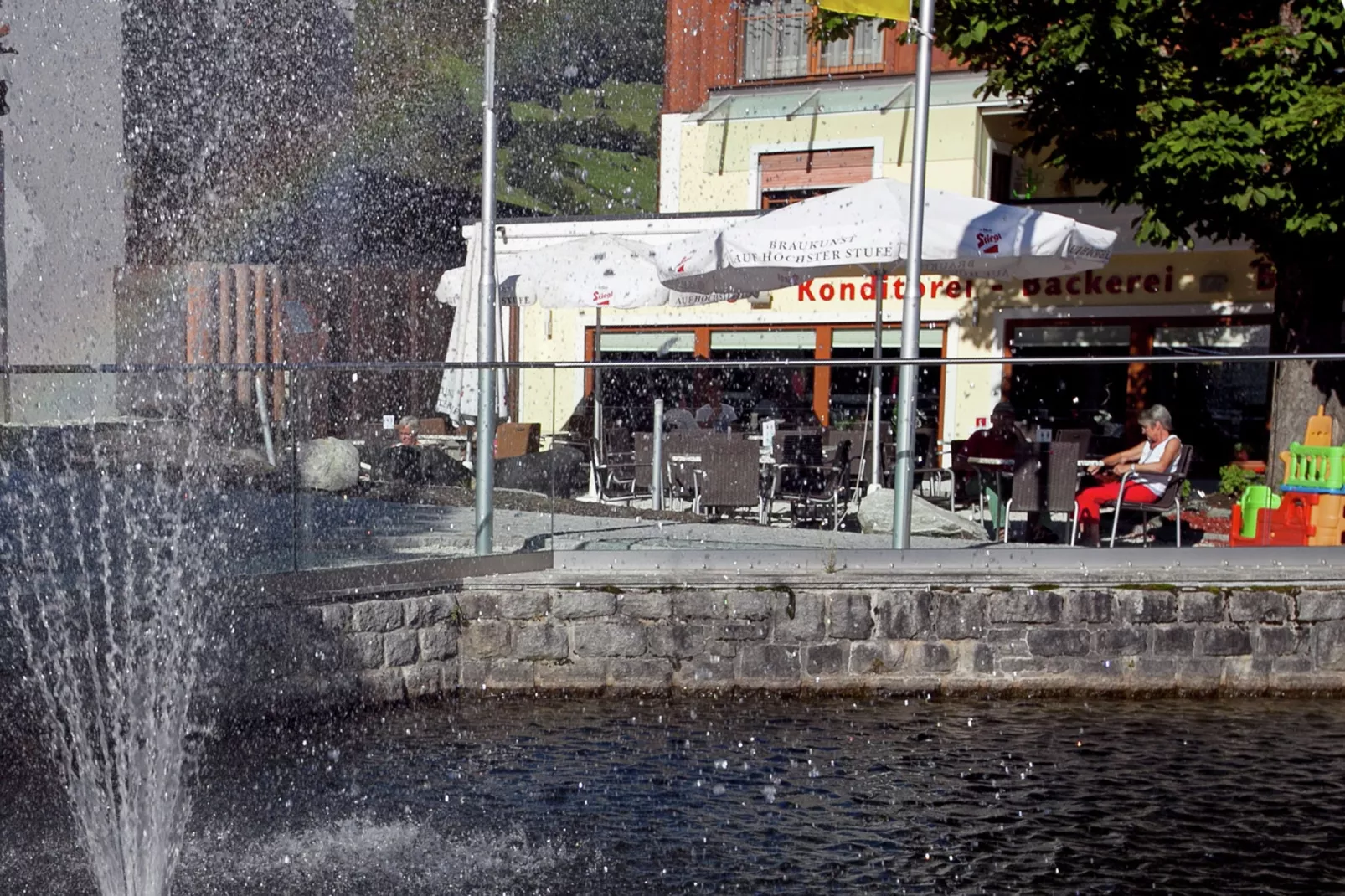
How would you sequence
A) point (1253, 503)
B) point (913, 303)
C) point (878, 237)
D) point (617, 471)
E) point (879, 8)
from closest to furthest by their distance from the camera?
point (617, 471), point (1253, 503), point (913, 303), point (879, 8), point (878, 237)

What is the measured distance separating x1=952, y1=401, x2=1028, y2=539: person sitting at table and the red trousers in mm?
470

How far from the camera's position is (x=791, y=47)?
74.1ft

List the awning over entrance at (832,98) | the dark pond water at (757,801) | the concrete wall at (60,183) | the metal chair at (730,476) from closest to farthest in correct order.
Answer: the dark pond water at (757,801), the metal chair at (730,476), the awning over entrance at (832,98), the concrete wall at (60,183)

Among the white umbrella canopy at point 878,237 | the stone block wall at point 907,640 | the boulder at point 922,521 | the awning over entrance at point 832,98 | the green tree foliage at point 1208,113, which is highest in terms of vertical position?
the awning over entrance at point 832,98

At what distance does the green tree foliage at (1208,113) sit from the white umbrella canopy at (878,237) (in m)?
0.92

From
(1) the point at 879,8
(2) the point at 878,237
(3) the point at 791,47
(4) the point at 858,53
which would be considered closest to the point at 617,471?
(1) the point at 879,8

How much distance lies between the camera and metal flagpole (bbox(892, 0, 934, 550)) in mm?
9109

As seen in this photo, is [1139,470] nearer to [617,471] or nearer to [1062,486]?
[1062,486]

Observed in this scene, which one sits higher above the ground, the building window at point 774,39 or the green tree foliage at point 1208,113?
the building window at point 774,39

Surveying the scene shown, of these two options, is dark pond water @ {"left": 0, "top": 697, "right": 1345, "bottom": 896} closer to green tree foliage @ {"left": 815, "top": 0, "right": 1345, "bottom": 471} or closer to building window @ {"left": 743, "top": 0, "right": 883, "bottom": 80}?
green tree foliage @ {"left": 815, "top": 0, "right": 1345, "bottom": 471}

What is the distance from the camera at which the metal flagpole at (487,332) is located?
8883 mm

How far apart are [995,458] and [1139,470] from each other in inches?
35.1

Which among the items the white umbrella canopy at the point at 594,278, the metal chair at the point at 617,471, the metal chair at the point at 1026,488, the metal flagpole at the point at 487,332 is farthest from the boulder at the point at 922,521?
the white umbrella canopy at the point at 594,278

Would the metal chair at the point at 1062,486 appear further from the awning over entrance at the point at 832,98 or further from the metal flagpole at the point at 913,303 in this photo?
the awning over entrance at the point at 832,98
